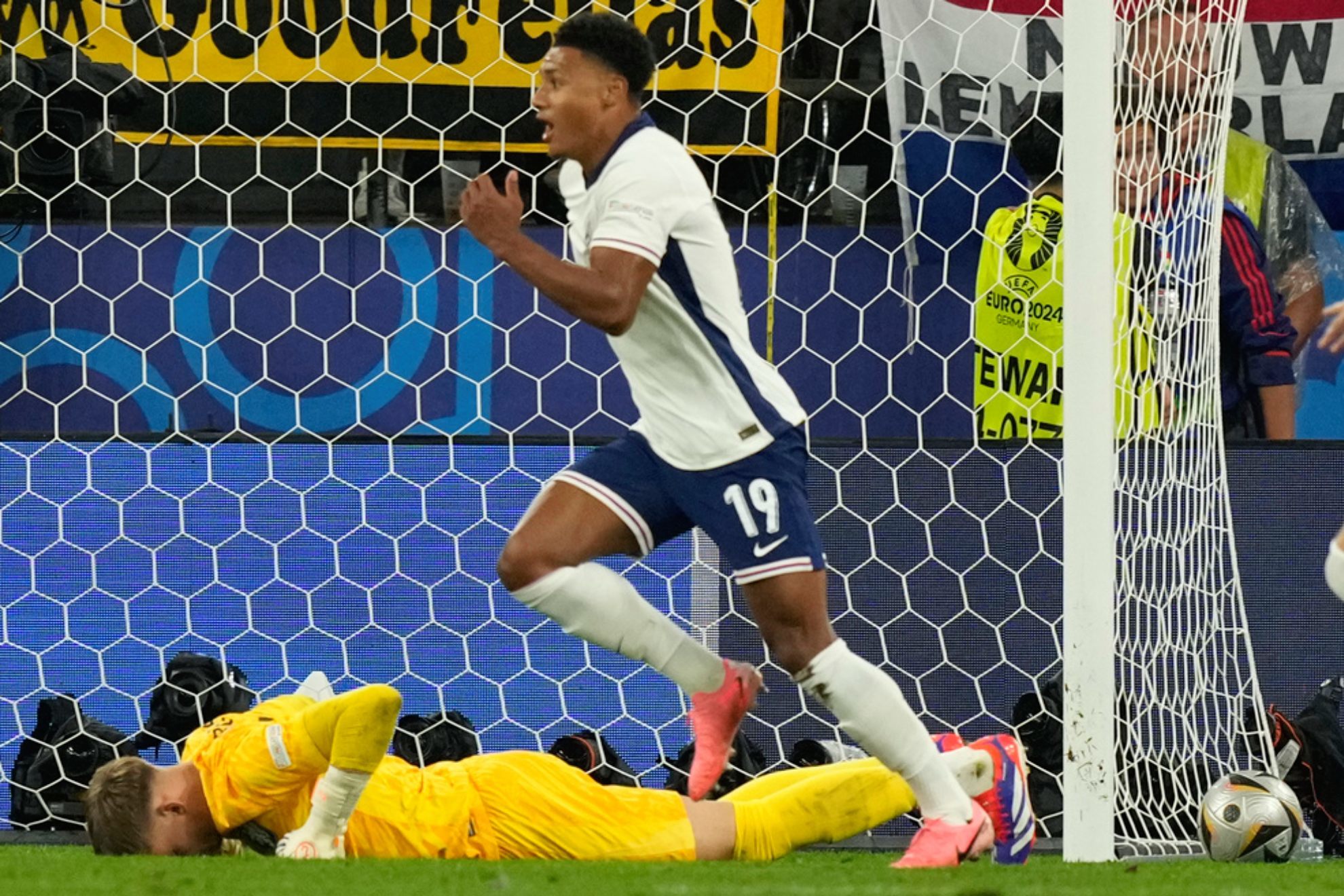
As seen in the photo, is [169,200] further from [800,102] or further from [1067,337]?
[1067,337]

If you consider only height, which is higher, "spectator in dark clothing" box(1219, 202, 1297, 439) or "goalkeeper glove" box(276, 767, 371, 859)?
"spectator in dark clothing" box(1219, 202, 1297, 439)

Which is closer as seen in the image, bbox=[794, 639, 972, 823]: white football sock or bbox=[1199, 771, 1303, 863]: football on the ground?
bbox=[794, 639, 972, 823]: white football sock

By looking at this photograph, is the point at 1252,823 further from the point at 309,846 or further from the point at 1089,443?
the point at 309,846

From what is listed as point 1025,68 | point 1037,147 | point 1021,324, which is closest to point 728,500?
point 1021,324

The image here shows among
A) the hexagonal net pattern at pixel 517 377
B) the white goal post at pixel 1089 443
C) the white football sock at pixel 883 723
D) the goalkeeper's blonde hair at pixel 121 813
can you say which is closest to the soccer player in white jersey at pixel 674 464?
the white football sock at pixel 883 723

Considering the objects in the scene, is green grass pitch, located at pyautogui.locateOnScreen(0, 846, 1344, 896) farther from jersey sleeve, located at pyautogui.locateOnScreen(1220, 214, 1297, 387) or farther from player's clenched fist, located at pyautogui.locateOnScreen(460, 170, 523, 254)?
jersey sleeve, located at pyautogui.locateOnScreen(1220, 214, 1297, 387)

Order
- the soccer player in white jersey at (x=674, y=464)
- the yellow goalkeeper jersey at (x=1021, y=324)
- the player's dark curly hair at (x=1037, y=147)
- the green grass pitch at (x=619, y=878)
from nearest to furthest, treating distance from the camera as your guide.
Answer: the green grass pitch at (x=619, y=878)
the soccer player in white jersey at (x=674, y=464)
the yellow goalkeeper jersey at (x=1021, y=324)
the player's dark curly hair at (x=1037, y=147)

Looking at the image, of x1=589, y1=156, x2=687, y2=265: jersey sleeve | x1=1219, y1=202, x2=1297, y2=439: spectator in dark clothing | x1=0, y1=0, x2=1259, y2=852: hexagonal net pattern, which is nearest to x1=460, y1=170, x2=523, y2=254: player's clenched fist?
x1=589, y1=156, x2=687, y2=265: jersey sleeve

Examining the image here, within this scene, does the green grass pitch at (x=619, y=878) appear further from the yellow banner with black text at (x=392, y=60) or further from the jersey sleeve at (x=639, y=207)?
the yellow banner with black text at (x=392, y=60)

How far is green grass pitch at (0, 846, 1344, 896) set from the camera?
294 centimetres

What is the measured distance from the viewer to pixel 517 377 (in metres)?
5.72

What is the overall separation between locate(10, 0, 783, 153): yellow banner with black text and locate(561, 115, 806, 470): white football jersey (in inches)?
78.0

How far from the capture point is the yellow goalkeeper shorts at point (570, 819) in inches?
159

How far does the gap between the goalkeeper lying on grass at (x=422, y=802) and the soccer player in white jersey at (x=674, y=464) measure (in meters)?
0.32
